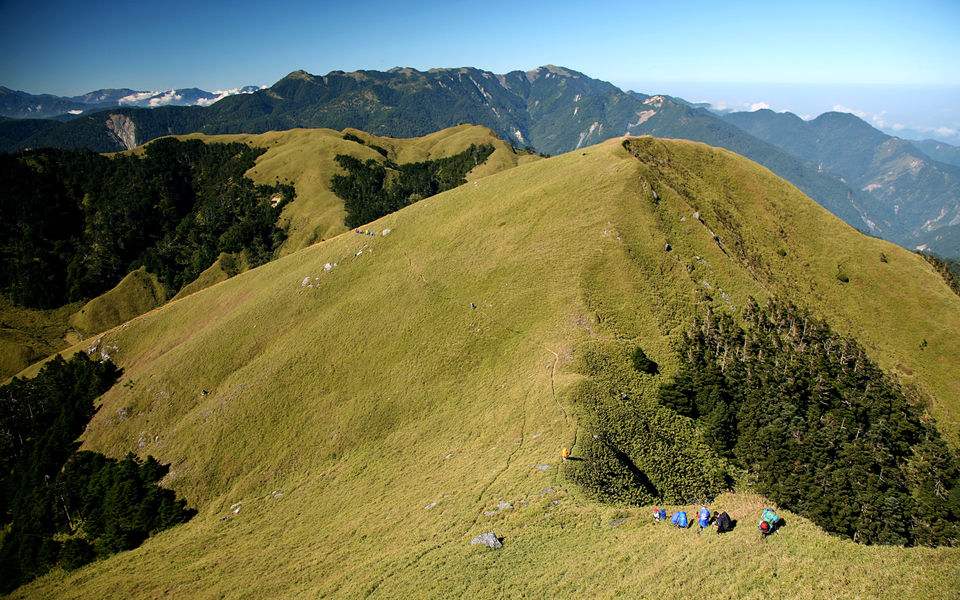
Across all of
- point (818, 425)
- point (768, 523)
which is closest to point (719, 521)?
point (768, 523)

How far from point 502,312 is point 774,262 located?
5634cm

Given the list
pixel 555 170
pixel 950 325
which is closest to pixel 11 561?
pixel 555 170

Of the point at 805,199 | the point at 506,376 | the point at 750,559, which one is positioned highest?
the point at 805,199

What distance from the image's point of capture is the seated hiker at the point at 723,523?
37375 millimetres

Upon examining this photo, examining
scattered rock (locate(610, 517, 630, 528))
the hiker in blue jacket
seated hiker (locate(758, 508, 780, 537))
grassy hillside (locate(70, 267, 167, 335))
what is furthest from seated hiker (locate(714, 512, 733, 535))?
grassy hillside (locate(70, 267, 167, 335))

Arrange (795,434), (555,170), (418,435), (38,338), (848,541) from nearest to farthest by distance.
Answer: (848,541) → (795,434) → (418,435) → (555,170) → (38,338)

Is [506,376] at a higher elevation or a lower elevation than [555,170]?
lower

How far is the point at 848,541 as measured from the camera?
35938 mm

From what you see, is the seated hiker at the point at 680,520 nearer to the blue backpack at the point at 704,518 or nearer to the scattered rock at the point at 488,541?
the blue backpack at the point at 704,518

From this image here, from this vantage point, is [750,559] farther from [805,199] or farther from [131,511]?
Answer: [805,199]

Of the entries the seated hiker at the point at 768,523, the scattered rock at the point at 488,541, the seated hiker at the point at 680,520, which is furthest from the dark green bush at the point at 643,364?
the scattered rock at the point at 488,541

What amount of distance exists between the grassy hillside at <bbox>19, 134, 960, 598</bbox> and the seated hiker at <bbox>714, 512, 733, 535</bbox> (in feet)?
2.67

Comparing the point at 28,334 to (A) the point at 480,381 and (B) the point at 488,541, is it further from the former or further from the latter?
(B) the point at 488,541

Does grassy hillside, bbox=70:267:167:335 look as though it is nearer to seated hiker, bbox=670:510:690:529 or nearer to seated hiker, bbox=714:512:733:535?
seated hiker, bbox=670:510:690:529
